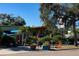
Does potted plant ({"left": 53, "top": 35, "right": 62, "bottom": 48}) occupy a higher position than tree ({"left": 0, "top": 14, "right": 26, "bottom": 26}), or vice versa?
tree ({"left": 0, "top": 14, "right": 26, "bottom": 26})

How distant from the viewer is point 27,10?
148 m

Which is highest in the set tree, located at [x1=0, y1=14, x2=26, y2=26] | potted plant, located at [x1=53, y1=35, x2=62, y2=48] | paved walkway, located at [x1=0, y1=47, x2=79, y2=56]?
tree, located at [x1=0, y1=14, x2=26, y2=26]

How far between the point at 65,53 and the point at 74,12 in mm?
848

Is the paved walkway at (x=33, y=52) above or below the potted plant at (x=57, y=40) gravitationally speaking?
below

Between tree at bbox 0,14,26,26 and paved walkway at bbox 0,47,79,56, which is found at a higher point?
tree at bbox 0,14,26,26

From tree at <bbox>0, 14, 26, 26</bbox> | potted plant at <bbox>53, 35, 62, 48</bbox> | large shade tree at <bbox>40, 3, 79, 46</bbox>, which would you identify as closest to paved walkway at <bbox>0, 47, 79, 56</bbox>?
potted plant at <bbox>53, 35, 62, 48</bbox>

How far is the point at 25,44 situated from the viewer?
148m

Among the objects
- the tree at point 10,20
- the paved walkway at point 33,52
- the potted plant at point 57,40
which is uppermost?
the tree at point 10,20

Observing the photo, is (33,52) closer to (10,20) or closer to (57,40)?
(57,40)

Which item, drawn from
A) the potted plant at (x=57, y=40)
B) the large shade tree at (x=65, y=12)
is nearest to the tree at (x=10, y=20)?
the large shade tree at (x=65, y=12)

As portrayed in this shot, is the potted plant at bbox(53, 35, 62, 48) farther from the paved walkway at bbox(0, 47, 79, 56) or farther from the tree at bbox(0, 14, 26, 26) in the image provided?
the tree at bbox(0, 14, 26, 26)

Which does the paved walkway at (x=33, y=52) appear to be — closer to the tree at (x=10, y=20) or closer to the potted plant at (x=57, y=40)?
the potted plant at (x=57, y=40)

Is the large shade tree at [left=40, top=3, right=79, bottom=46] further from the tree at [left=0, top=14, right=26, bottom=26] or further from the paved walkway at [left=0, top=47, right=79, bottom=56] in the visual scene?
the tree at [left=0, top=14, right=26, bottom=26]

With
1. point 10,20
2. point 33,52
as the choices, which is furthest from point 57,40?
point 10,20
